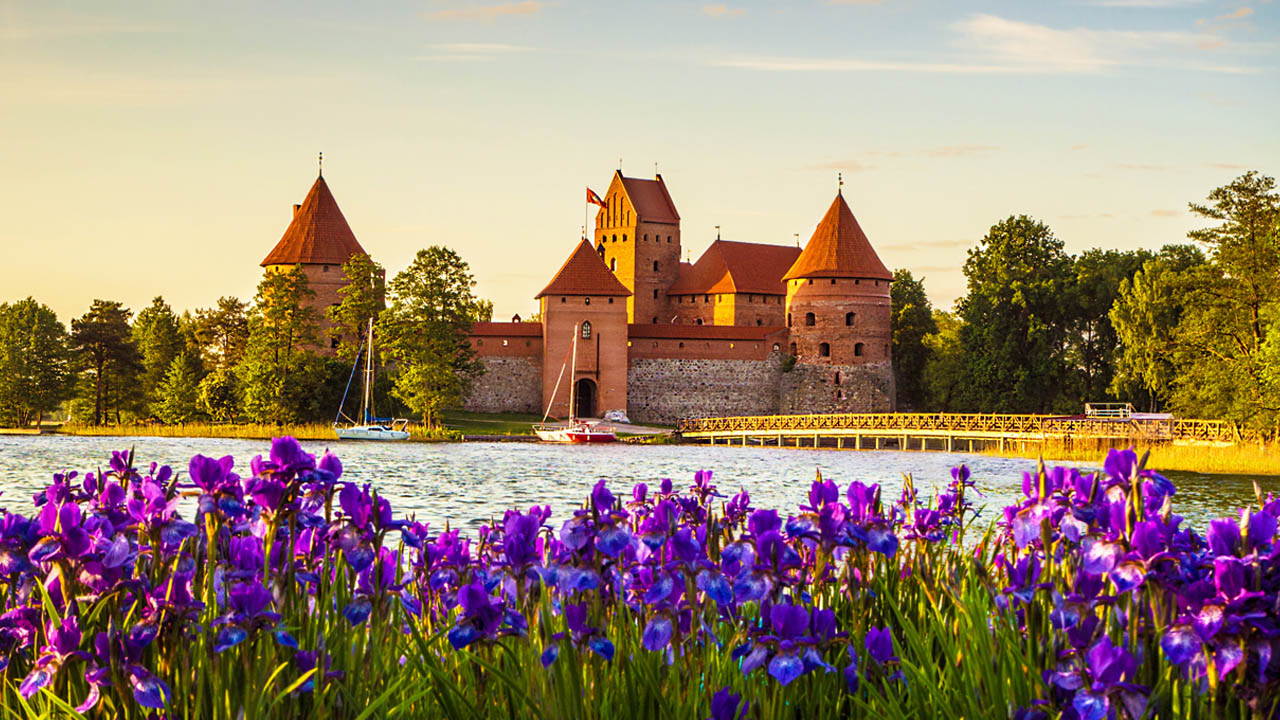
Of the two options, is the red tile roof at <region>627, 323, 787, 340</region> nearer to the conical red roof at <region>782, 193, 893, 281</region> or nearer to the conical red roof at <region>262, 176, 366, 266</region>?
the conical red roof at <region>782, 193, 893, 281</region>

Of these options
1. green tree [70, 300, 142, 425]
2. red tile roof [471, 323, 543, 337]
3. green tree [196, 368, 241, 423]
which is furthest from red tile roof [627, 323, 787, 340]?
green tree [70, 300, 142, 425]

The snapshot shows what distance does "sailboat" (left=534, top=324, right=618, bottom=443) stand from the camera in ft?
140

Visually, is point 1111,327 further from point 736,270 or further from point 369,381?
point 369,381

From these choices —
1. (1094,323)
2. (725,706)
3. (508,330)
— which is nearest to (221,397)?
(508,330)

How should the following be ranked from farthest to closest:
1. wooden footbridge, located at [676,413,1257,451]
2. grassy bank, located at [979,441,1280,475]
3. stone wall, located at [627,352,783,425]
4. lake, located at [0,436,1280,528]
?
stone wall, located at [627,352,783,425]
wooden footbridge, located at [676,413,1257,451]
grassy bank, located at [979,441,1280,475]
lake, located at [0,436,1280,528]

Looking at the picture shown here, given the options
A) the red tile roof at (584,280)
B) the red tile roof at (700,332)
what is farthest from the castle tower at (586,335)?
the red tile roof at (700,332)

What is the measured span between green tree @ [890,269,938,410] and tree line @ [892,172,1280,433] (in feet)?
0.19

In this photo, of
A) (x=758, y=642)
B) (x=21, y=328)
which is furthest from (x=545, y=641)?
(x=21, y=328)

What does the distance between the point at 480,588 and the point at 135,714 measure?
29.5 inches

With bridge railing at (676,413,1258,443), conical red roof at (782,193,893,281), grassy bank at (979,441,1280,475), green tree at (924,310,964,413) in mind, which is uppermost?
conical red roof at (782,193,893,281)

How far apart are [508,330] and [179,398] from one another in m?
13.6

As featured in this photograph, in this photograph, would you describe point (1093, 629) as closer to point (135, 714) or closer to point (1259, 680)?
point (1259, 680)

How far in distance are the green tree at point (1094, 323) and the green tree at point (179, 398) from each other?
3412 centimetres

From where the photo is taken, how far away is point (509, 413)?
5138 centimetres
